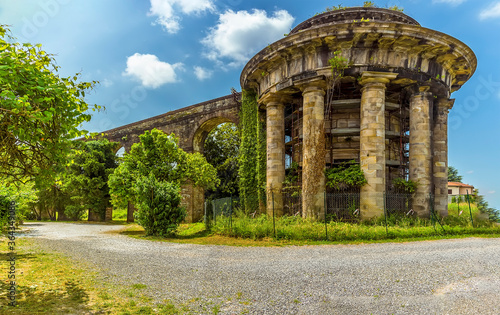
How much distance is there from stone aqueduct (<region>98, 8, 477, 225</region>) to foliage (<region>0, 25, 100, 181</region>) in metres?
7.34

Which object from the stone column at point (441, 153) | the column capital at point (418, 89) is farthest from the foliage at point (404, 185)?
the column capital at point (418, 89)

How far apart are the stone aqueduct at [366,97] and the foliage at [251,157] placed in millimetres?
1053

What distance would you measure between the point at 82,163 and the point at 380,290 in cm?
2687

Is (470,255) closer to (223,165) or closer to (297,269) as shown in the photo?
(297,269)

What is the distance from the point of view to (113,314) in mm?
4215

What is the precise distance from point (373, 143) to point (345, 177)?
5.61ft

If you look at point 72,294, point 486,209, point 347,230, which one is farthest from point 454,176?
point 72,294

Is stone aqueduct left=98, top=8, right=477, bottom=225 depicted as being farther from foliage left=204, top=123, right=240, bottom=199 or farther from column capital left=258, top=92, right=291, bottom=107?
foliage left=204, top=123, right=240, bottom=199

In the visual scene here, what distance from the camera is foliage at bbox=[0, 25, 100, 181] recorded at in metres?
3.98

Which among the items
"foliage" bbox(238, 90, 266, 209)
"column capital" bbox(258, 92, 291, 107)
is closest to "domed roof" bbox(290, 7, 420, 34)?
"column capital" bbox(258, 92, 291, 107)

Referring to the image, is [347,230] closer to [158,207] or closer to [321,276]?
[321,276]

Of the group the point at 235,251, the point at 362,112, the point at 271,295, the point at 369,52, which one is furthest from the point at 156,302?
the point at 369,52

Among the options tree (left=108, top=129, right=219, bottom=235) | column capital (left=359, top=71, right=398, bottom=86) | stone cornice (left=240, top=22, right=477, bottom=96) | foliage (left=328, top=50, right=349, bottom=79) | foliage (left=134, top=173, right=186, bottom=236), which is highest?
stone cornice (left=240, top=22, right=477, bottom=96)

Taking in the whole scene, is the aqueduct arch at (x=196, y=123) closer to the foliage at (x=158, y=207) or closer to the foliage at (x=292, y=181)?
the foliage at (x=292, y=181)
